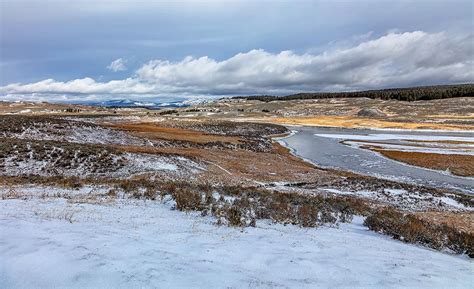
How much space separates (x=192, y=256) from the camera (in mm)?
7555

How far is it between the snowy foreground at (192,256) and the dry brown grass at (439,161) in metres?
28.4

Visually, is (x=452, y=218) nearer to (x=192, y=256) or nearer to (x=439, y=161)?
(x=192, y=256)

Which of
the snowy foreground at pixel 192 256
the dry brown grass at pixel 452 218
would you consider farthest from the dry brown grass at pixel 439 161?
the snowy foreground at pixel 192 256

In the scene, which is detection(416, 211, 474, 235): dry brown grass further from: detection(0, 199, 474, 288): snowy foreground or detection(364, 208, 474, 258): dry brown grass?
detection(0, 199, 474, 288): snowy foreground

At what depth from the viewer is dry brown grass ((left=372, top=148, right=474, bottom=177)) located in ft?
112

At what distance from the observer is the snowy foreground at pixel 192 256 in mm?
6215

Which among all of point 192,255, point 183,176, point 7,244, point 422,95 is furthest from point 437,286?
point 422,95

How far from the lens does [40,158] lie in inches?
964

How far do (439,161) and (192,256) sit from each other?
39.3 meters

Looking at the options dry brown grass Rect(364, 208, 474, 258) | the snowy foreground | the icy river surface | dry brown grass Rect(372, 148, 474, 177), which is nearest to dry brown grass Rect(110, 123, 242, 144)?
the icy river surface

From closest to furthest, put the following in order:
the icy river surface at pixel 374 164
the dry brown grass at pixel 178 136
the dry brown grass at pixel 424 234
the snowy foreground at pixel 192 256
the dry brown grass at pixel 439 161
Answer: the snowy foreground at pixel 192 256 < the dry brown grass at pixel 424 234 < the icy river surface at pixel 374 164 < the dry brown grass at pixel 439 161 < the dry brown grass at pixel 178 136

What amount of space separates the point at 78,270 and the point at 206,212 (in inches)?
250

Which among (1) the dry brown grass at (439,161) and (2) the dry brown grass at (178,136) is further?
(2) the dry brown grass at (178,136)

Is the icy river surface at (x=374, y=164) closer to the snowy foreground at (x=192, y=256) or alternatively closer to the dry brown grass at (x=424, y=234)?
the dry brown grass at (x=424, y=234)
